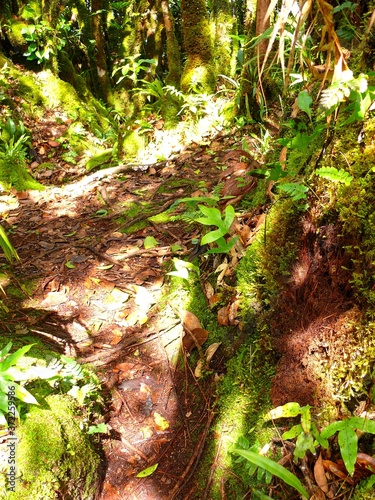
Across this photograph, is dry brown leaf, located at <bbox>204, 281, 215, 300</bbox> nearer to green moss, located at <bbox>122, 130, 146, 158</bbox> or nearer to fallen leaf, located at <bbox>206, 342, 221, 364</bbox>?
fallen leaf, located at <bbox>206, 342, 221, 364</bbox>

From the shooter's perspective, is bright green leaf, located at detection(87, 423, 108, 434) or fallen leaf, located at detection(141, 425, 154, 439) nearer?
bright green leaf, located at detection(87, 423, 108, 434)

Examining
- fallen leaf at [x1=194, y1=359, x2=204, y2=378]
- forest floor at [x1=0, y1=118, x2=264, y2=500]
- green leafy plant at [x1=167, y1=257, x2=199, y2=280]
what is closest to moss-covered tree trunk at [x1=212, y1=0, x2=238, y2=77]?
forest floor at [x1=0, y1=118, x2=264, y2=500]

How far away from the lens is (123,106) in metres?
9.34

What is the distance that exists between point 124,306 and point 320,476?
71.2 inches

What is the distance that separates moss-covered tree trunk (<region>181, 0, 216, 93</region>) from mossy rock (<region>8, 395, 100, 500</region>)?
5.14 metres

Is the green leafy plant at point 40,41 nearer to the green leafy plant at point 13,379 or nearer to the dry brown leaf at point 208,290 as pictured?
the dry brown leaf at point 208,290

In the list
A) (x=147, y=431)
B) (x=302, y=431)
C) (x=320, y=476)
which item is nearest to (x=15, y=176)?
(x=147, y=431)

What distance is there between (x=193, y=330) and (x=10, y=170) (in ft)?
12.8

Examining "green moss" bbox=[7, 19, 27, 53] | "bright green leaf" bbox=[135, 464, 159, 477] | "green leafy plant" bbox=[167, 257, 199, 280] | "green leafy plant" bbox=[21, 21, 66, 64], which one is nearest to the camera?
"bright green leaf" bbox=[135, 464, 159, 477]

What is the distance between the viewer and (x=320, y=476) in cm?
155

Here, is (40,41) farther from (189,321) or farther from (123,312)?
(189,321)

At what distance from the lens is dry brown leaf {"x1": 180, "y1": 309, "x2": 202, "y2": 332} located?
243 cm

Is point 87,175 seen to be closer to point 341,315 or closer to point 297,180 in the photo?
point 297,180

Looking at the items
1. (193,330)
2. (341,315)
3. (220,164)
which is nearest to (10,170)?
(220,164)
